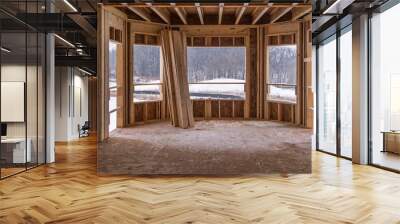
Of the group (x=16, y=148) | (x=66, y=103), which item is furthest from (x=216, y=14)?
(x=66, y=103)

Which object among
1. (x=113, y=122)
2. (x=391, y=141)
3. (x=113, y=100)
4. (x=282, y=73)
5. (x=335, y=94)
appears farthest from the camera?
(x=335, y=94)

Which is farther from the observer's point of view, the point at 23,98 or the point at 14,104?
the point at 14,104

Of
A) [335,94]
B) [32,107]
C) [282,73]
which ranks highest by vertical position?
[282,73]

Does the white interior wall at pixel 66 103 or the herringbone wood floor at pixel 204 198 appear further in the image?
the white interior wall at pixel 66 103

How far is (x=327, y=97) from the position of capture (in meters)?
8.38

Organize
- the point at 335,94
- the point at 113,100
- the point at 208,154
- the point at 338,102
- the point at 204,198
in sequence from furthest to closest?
the point at 335,94
the point at 338,102
the point at 113,100
the point at 208,154
the point at 204,198

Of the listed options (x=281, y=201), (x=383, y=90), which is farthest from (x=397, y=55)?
(x=281, y=201)

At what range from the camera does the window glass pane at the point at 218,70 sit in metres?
8.16

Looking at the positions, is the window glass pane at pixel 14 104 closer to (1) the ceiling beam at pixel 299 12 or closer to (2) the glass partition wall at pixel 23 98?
(2) the glass partition wall at pixel 23 98

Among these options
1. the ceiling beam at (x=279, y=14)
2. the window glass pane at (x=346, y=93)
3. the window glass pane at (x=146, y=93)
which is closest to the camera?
the ceiling beam at (x=279, y=14)

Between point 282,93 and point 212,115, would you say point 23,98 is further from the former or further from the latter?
point 282,93

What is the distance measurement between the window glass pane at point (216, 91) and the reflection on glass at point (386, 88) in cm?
259

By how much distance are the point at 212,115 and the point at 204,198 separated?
3087 millimetres

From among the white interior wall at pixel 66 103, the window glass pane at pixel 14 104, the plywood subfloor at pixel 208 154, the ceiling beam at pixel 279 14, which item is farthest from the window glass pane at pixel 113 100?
the white interior wall at pixel 66 103
